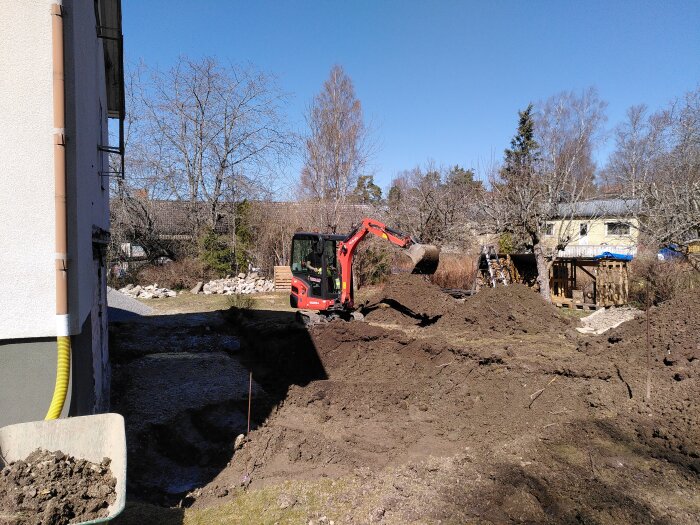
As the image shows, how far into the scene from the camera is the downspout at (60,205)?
3680 millimetres

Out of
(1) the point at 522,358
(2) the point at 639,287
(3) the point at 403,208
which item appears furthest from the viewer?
(3) the point at 403,208

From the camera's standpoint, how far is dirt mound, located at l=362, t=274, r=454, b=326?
1496 centimetres

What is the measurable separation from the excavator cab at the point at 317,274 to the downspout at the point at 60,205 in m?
8.98

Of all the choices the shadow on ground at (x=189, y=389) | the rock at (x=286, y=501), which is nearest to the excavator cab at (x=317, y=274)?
the shadow on ground at (x=189, y=389)

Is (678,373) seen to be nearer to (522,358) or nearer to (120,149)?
(522,358)

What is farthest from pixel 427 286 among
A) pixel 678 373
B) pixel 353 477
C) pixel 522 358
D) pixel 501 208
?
pixel 353 477

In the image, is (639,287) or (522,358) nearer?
(522,358)

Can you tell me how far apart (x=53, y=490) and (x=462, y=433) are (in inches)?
195

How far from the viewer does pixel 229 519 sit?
4.42 m

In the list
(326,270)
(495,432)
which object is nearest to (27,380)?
(495,432)

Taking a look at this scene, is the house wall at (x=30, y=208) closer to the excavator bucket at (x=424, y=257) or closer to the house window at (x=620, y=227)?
the excavator bucket at (x=424, y=257)

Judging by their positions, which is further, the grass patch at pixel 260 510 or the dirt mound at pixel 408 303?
the dirt mound at pixel 408 303

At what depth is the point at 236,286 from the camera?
77.4 ft

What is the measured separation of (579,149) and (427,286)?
31.4 feet
